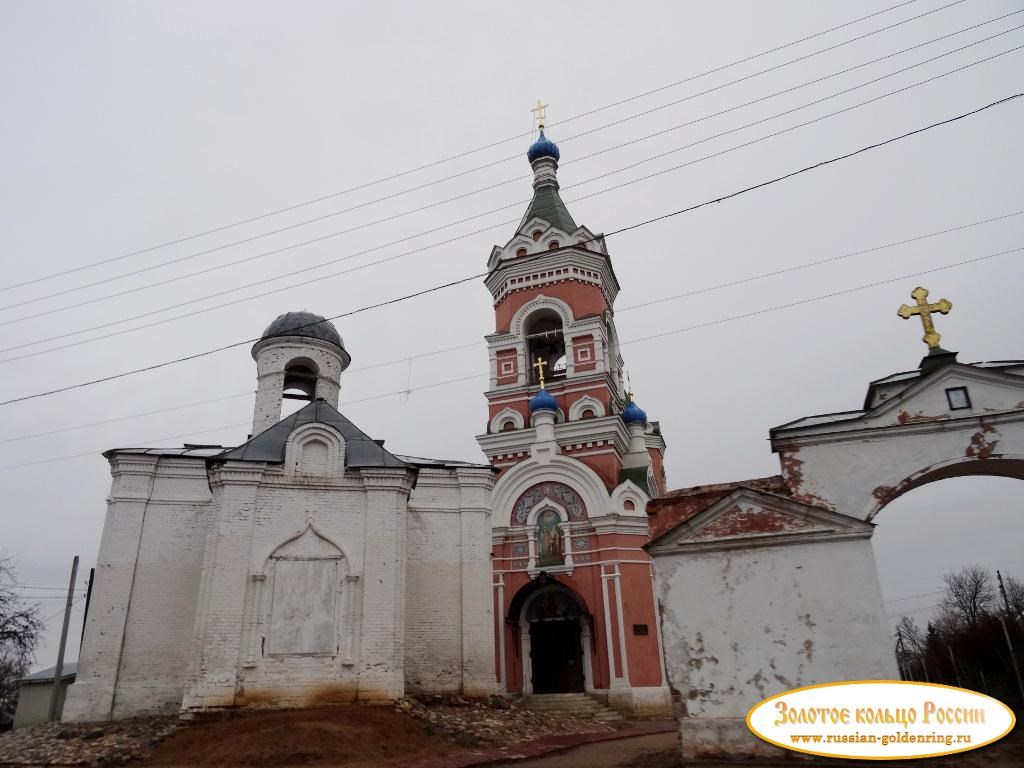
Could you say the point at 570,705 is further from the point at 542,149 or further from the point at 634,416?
the point at 542,149

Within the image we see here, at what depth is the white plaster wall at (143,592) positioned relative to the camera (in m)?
12.8

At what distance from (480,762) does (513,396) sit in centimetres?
1365

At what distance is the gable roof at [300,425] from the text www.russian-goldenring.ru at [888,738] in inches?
327

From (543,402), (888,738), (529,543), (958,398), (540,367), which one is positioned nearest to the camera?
(888,738)

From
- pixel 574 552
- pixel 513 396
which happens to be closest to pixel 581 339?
pixel 513 396

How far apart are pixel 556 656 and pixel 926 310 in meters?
13.5

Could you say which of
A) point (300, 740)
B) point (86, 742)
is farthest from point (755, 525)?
point (86, 742)

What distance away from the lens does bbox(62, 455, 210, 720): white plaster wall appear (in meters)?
12.8

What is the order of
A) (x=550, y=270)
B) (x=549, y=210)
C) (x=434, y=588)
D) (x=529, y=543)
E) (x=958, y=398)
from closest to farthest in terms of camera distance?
1. (x=958, y=398)
2. (x=434, y=588)
3. (x=529, y=543)
4. (x=550, y=270)
5. (x=549, y=210)

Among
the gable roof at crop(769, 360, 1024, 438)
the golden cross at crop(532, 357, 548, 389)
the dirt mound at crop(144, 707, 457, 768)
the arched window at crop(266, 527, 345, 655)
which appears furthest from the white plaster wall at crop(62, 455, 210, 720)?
the gable roof at crop(769, 360, 1024, 438)

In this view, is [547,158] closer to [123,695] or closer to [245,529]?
[245,529]

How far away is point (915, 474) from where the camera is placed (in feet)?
27.5

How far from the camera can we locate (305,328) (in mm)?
17984

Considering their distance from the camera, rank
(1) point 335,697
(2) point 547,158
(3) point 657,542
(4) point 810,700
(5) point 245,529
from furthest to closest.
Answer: (2) point 547,158 < (5) point 245,529 < (1) point 335,697 < (3) point 657,542 < (4) point 810,700
